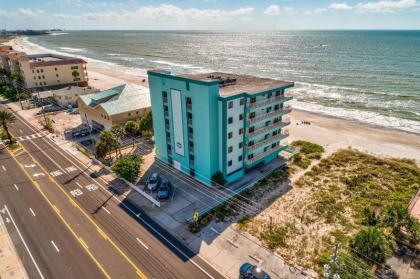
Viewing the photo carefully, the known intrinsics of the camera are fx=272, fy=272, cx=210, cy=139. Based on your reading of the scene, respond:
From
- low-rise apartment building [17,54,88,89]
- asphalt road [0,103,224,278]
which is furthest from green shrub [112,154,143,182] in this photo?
low-rise apartment building [17,54,88,89]

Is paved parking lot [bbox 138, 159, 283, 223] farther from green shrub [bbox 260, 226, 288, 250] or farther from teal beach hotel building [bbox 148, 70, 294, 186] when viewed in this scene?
green shrub [bbox 260, 226, 288, 250]

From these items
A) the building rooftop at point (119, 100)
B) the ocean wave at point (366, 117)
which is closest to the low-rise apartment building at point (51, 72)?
the building rooftop at point (119, 100)

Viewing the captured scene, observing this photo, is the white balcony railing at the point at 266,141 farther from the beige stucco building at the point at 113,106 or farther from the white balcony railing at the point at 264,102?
the beige stucco building at the point at 113,106

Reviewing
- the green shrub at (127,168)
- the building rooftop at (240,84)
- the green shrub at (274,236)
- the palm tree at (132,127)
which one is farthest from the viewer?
the palm tree at (132,127)

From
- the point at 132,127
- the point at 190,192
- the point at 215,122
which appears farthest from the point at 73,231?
the point at 132,127

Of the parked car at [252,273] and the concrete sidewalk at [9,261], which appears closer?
the parked car at [252,273]

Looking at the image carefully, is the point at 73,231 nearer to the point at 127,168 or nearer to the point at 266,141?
the point at 127,168
